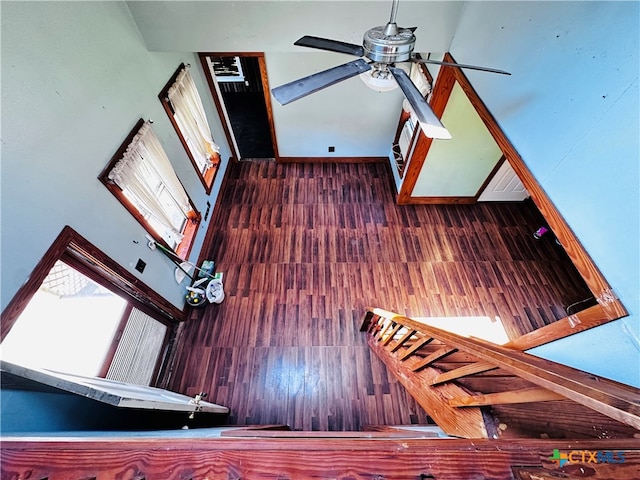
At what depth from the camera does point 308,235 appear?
3.79 meters

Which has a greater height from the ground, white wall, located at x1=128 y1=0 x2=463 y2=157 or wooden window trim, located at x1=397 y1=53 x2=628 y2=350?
white wall, located at x1=128 y1=0 x2=463 y2=157

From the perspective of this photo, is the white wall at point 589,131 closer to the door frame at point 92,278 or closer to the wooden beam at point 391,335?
the wooden beam at point 391,335

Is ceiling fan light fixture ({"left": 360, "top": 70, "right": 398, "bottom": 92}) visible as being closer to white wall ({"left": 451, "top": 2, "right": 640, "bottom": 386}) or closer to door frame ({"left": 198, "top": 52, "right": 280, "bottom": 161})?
white wall ({"left": 451, "top": 2, "right": 640, "bottom": 386})

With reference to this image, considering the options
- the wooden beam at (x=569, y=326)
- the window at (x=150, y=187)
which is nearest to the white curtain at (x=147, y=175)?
the window at (x=150, y=187)

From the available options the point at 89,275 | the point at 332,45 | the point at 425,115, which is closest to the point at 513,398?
the point at 425,115

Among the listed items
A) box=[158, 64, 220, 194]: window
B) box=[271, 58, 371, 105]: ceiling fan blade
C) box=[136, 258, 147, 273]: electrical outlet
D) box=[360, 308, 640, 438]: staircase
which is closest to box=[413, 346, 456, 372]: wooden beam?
box=[360, 308, 640, 438]: staircase

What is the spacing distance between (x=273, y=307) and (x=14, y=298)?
2085mm

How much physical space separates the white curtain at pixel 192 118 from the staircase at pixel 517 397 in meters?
3.01

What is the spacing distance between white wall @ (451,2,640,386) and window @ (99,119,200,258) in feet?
8.93

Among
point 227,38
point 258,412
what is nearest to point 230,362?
point 258,412

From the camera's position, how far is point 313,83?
3.75ft

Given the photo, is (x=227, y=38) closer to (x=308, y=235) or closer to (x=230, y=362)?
(x=308, y=235)

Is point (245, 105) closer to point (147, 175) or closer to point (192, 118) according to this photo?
point (192, 118)

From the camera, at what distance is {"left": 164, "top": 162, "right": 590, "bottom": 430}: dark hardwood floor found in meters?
2.61
